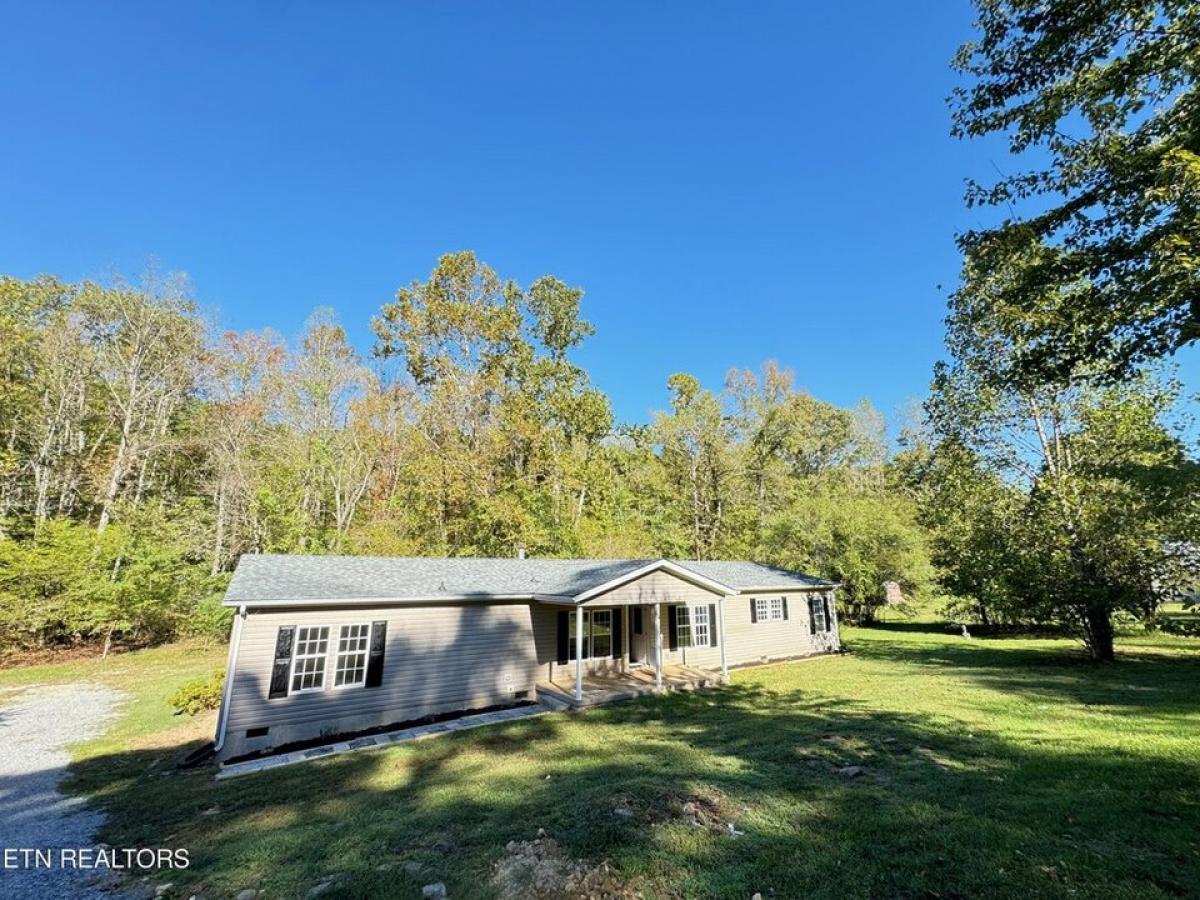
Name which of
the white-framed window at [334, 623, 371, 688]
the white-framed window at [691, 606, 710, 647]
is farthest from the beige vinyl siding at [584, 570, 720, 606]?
the white-framed window at [334, 623, 371, 688]

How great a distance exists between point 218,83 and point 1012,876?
21.3 m

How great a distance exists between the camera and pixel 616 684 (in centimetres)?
1273

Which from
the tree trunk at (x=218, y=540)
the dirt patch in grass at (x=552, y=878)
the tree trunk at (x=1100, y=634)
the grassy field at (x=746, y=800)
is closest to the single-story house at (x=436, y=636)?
the grassy field at (x=746, y=800)

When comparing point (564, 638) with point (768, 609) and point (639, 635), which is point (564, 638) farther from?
point (768, 609)

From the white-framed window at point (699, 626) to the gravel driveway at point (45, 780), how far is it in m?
12.8

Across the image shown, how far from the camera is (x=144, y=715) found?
11133mm

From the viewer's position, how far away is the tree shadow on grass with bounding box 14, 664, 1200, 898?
3928 mm

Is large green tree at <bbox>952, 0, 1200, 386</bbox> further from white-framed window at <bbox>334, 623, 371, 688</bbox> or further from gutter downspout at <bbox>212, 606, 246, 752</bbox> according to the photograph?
gutter downspout at <bbox>212, 606, 246, 752</bbox>

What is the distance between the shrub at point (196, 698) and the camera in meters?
11.2

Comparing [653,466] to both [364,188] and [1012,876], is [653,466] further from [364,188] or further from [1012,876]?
[1012,876]

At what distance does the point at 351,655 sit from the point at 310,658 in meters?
0.70

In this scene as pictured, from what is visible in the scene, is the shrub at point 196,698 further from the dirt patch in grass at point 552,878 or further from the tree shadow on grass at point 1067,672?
the tree shadow on grass at point 1067,672

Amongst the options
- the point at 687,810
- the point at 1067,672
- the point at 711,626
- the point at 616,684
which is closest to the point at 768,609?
the point at 711,626

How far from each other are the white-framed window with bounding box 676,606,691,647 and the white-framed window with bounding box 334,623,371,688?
868 centimetres
